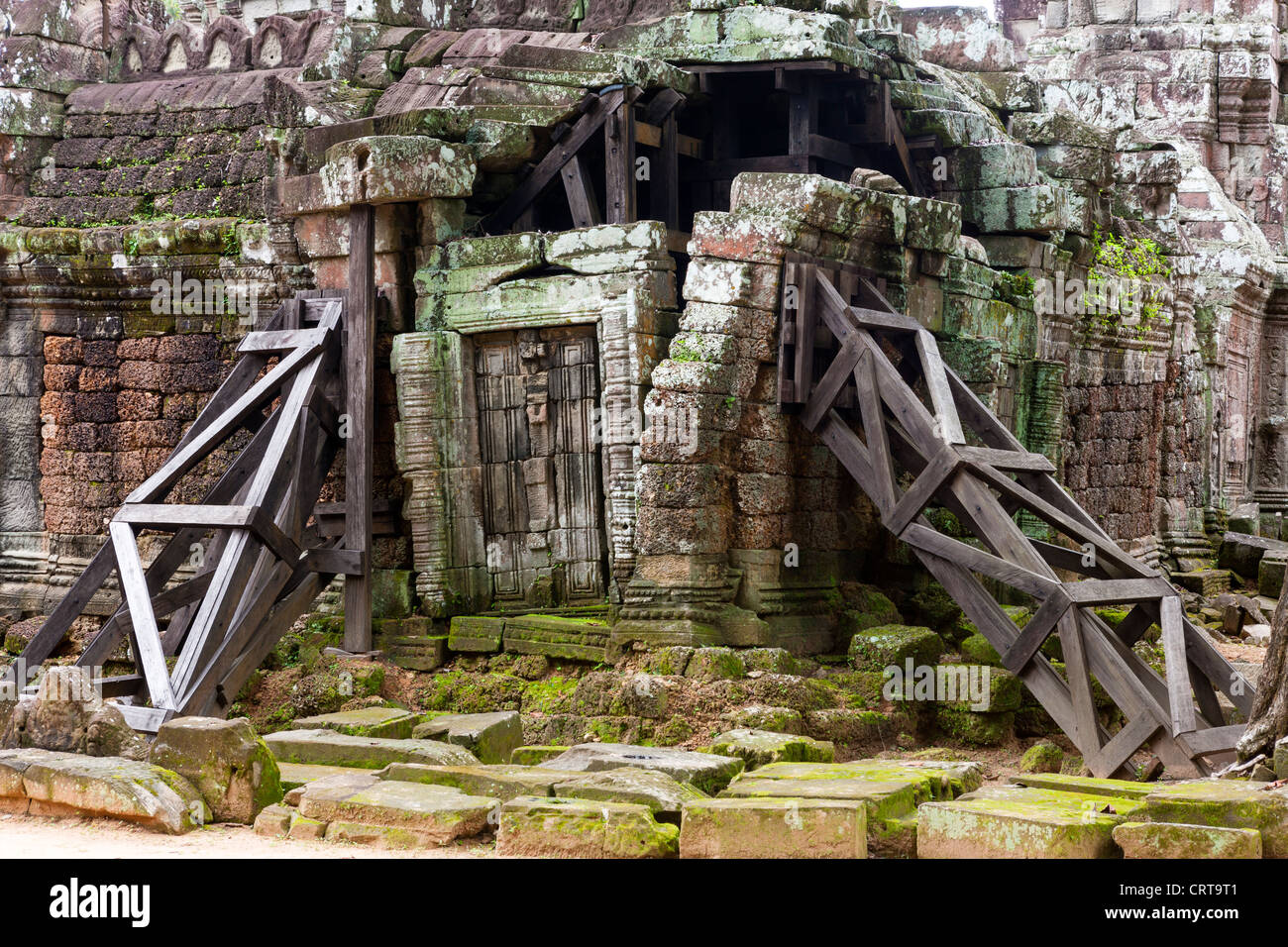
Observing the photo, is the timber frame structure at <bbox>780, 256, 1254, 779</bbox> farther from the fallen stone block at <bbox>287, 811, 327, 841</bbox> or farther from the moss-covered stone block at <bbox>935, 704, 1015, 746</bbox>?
the fallen stone block at <bbox>287, 811, 327, 841</bbox>

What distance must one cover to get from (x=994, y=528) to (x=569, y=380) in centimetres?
314

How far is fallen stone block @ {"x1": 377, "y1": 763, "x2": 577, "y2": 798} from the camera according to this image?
7562 millimetres

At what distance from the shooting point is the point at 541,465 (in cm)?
1160

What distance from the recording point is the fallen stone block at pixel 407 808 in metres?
6.99

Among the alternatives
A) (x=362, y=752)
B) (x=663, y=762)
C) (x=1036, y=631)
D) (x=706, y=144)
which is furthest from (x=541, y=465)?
(x=663, y=762)

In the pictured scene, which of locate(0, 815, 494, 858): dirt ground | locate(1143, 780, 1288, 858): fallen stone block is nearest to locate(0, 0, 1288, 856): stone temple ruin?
locate(0, 815, 494, 858): dirt ground

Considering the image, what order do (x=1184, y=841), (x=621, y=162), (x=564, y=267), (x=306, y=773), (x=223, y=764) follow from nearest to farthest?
(x=1184, y=841) < (x=223, y=764) < (x=306, y=773) < (x=564, y=267) < (x=621, y=162)

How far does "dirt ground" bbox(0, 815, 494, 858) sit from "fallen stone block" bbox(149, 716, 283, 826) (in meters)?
0.16

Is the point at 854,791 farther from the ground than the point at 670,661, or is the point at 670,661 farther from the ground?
the point at 670,661

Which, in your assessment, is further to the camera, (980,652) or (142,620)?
(980,652)

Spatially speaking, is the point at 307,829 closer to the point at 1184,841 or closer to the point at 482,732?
the point at 482,732
